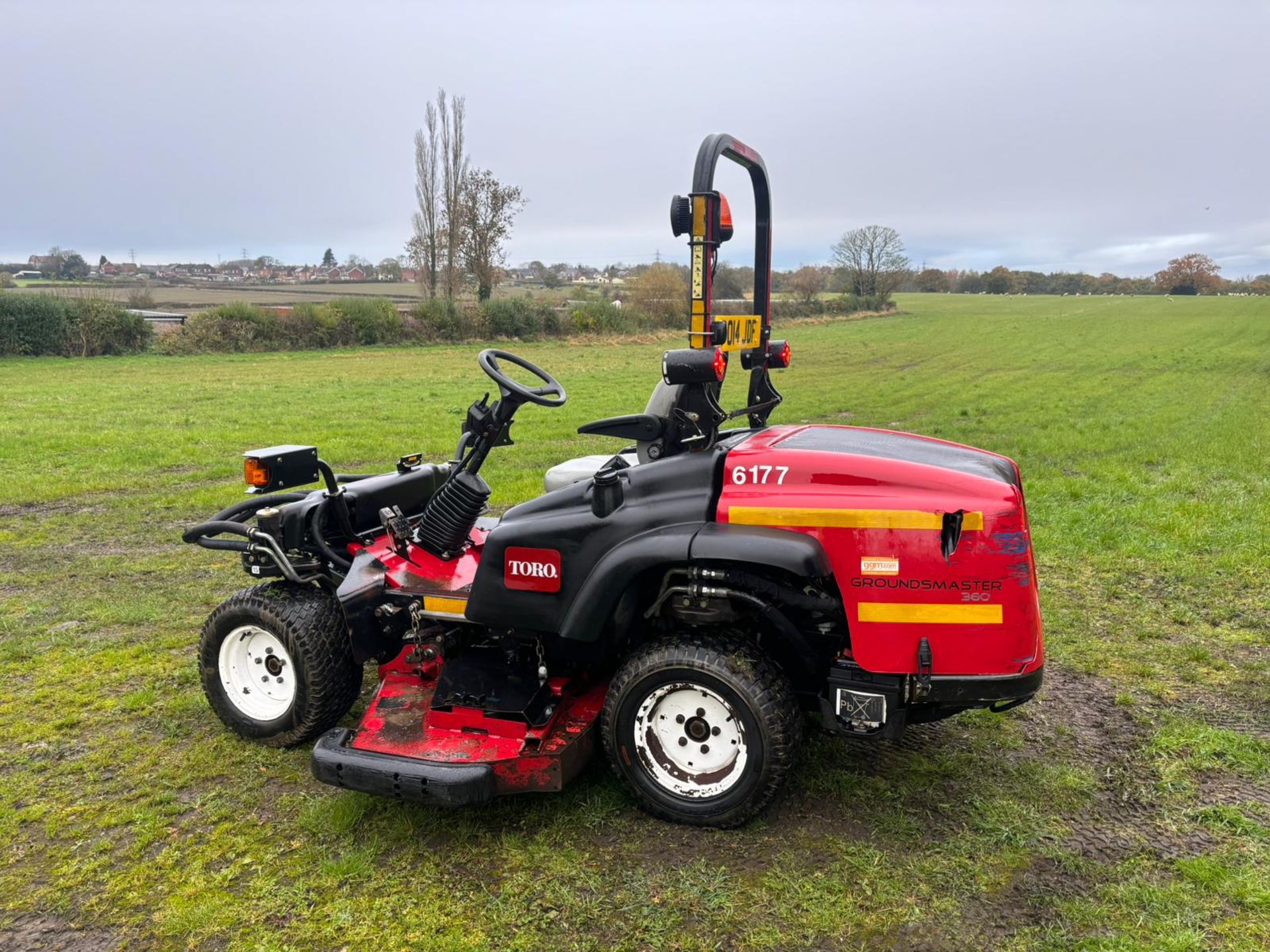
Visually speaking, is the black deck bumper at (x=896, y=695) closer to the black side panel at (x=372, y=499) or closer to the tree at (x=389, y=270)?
the black side panel at (x=372, y=499)

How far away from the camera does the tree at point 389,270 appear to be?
58.3 m

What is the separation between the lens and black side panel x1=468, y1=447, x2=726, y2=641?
3.34 metres

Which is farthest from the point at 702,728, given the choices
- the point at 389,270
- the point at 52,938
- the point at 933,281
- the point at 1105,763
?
the point at 933,281

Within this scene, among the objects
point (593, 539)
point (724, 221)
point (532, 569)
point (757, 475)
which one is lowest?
point (532, 569)

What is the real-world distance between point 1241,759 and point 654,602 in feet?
8.33

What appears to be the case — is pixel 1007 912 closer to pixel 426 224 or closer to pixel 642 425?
pixel 642 425

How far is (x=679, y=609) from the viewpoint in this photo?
11.2ft

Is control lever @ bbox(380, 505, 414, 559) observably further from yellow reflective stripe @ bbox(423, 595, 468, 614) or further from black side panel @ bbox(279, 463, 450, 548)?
yellow reflective stripe @ bbox(423, 595, 468, 614)

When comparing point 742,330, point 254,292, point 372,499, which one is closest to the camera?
point 742,330

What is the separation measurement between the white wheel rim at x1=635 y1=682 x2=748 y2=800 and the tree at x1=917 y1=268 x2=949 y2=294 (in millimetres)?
92890

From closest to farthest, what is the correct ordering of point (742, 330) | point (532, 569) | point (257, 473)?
point (532, 569) → point (742, 330) → point (257, 473)

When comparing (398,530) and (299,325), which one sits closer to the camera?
(398,530)

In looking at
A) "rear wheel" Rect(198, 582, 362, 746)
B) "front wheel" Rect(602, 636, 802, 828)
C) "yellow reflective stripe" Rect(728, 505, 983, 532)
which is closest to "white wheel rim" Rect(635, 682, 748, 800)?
"front wheel" Rect(602, 636, 802, 828)

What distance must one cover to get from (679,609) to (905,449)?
1.06 meters
